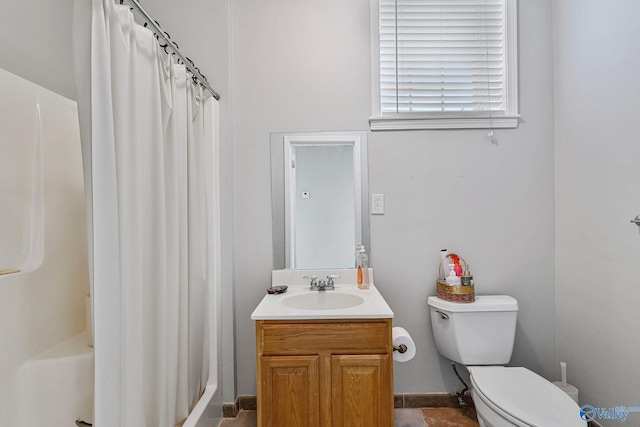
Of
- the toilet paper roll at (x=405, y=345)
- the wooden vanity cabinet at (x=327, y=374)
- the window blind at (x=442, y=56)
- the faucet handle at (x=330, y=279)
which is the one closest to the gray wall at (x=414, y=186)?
the window blind at (x=442, y=56)

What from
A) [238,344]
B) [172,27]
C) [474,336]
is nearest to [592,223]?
[474,336]

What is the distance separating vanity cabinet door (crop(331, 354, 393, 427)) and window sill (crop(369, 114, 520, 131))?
3.96 ft

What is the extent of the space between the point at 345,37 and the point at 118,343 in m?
1.78

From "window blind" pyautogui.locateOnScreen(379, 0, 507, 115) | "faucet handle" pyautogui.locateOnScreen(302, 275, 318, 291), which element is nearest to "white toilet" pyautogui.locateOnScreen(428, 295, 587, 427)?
"faucet handle" pyautogui.locateOnScreen(302, 275, 318, 291)

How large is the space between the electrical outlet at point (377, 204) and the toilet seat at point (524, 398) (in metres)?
0.90

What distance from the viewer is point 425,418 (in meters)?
1.63

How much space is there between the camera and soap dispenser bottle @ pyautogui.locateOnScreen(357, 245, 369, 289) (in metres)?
1.63

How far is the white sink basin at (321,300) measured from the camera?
1.54m

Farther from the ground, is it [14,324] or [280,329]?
[14,324]

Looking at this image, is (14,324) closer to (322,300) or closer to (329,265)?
(322,300)

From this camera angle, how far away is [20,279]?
1.08 metres

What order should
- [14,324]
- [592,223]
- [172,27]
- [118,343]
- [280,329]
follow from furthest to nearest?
1. [172,27]
2. [592,223]
3. [280,329]
4. [14,324]
5. [118,343]

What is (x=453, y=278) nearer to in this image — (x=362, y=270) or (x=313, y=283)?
(x=362, y=270)

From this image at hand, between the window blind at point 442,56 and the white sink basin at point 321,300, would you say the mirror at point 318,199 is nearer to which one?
the white sink basin at point 321,300
